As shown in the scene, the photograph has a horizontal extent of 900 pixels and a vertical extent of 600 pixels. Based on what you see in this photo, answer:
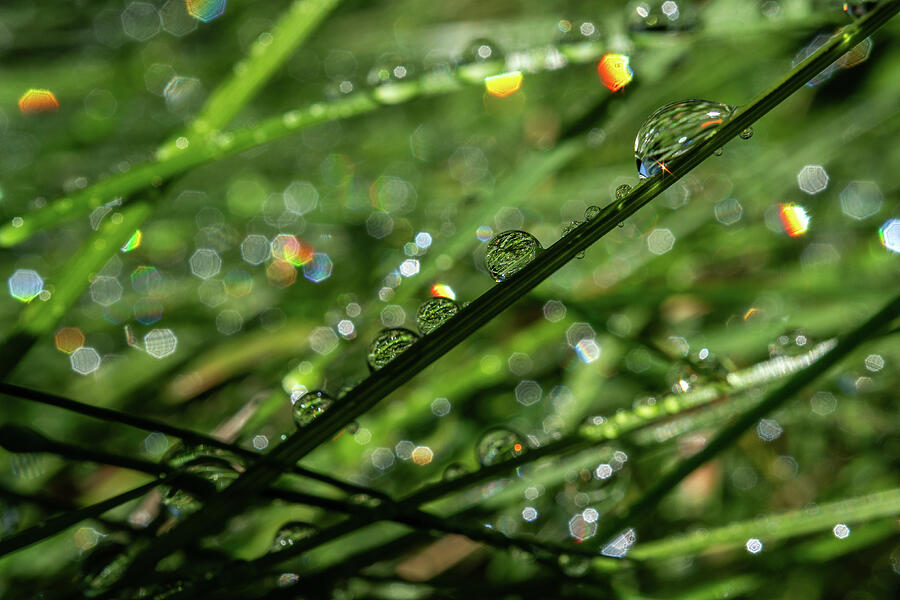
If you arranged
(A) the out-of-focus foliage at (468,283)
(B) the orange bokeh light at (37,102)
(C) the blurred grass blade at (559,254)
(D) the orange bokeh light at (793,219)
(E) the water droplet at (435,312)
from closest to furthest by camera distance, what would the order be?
(C) the blurred grass blade at (559,254), (E) the water droplet at (435,312), (A) the out-of-focus foliage at (468,283), (D) the orange bokeh light at (793,219), (B) the orange bokeh light at (37,102)

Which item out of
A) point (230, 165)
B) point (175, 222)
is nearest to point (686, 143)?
point (175, 222)

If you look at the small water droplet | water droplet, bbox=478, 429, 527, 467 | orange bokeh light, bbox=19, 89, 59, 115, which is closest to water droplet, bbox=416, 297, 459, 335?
water droplet, bbox=478, 429, 527, 467

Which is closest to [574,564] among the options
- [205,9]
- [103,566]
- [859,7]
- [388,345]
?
[388,345]

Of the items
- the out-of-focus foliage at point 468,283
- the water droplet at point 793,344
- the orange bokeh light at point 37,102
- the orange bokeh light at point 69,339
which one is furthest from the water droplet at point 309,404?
the orange bokeh light at point 37,102

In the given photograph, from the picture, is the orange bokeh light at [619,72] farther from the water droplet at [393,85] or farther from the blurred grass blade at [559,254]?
the blurred grass blade at [559,254]

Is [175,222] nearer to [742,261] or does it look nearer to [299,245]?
[299,245]

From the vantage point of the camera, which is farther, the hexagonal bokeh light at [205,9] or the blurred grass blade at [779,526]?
the hexagonal bokeh light at [205,9]

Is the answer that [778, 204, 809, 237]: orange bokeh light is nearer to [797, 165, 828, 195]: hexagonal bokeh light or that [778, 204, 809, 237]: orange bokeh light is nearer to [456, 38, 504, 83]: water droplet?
[797, 165, 828, 195]: hexagonal bokeh light
